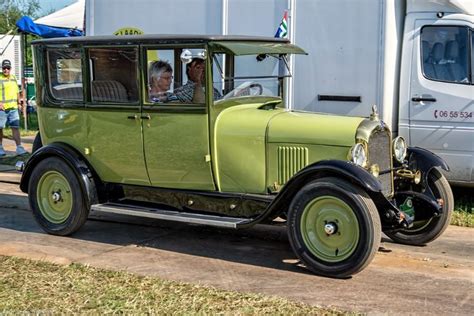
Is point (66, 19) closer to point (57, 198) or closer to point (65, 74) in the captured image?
point (65, 74)

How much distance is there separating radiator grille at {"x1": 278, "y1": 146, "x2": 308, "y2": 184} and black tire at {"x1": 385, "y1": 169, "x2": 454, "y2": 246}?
133 cm

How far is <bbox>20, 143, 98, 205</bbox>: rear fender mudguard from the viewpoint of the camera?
659 cm

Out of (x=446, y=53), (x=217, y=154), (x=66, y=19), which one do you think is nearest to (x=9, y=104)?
(x=66, y=19)

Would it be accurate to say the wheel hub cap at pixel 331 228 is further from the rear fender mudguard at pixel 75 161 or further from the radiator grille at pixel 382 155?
the rear fender mudguard at pixel 75 161

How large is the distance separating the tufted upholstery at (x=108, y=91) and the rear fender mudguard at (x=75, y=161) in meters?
0.60

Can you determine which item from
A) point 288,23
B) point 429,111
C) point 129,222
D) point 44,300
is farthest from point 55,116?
point 429,111

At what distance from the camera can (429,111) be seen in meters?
8.05

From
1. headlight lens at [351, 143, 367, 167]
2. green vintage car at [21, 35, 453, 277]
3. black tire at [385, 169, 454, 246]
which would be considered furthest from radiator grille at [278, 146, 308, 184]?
black tire at [385, 169, 454, 246]

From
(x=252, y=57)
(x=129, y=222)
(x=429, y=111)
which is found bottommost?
(x=129, y=222)

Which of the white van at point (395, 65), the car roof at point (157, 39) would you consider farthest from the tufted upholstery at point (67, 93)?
the white van at point (395, 65)

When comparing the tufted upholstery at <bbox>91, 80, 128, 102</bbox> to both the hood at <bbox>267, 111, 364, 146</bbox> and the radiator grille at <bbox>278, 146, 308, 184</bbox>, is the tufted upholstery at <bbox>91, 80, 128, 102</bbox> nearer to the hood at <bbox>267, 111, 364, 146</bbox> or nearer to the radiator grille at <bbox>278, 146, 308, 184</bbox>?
the hood at <bbox>267, 111, 364, 146</bbox>

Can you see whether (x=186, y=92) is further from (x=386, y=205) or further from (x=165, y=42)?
(x=386, y=205)

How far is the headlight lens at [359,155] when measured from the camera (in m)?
5.50

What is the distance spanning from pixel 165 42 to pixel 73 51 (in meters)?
1.13
